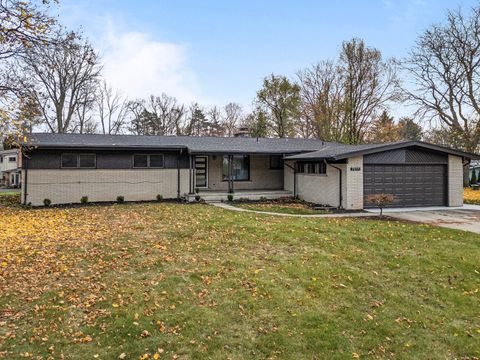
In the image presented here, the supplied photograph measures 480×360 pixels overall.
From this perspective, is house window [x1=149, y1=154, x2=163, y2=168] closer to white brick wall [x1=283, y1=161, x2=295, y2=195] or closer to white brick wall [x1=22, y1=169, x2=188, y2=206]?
white brick wall [x1=22, y1=169, x2=188, y2=206]

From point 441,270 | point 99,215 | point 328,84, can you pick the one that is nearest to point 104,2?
point 99,215

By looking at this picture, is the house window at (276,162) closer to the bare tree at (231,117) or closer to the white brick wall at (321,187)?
the white brick wall at (321,187)

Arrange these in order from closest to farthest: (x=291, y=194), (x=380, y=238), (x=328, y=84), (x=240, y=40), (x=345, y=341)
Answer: (x=345, y=341), (x=380, y=238), (x=291, y=194), (x=240, y=40), (x=328, y=84)

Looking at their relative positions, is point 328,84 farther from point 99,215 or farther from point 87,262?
point 87,262

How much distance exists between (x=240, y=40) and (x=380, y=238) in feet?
50.7

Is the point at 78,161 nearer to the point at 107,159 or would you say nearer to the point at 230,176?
the point at 107,159

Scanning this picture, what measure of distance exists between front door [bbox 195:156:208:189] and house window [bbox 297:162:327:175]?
5.11m

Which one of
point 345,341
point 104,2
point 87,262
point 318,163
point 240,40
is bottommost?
point 345,341

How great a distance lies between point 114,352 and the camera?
13.3 ft

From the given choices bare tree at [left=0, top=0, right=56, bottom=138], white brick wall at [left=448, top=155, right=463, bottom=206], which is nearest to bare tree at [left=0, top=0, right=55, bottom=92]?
bare tree at [left=0, top=0, right=56, bottom=138]

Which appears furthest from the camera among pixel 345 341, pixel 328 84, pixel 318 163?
pixel 328 84

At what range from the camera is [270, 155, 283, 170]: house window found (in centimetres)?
2050

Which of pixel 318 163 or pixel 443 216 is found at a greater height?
pixel 318 163

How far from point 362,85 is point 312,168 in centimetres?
1776
